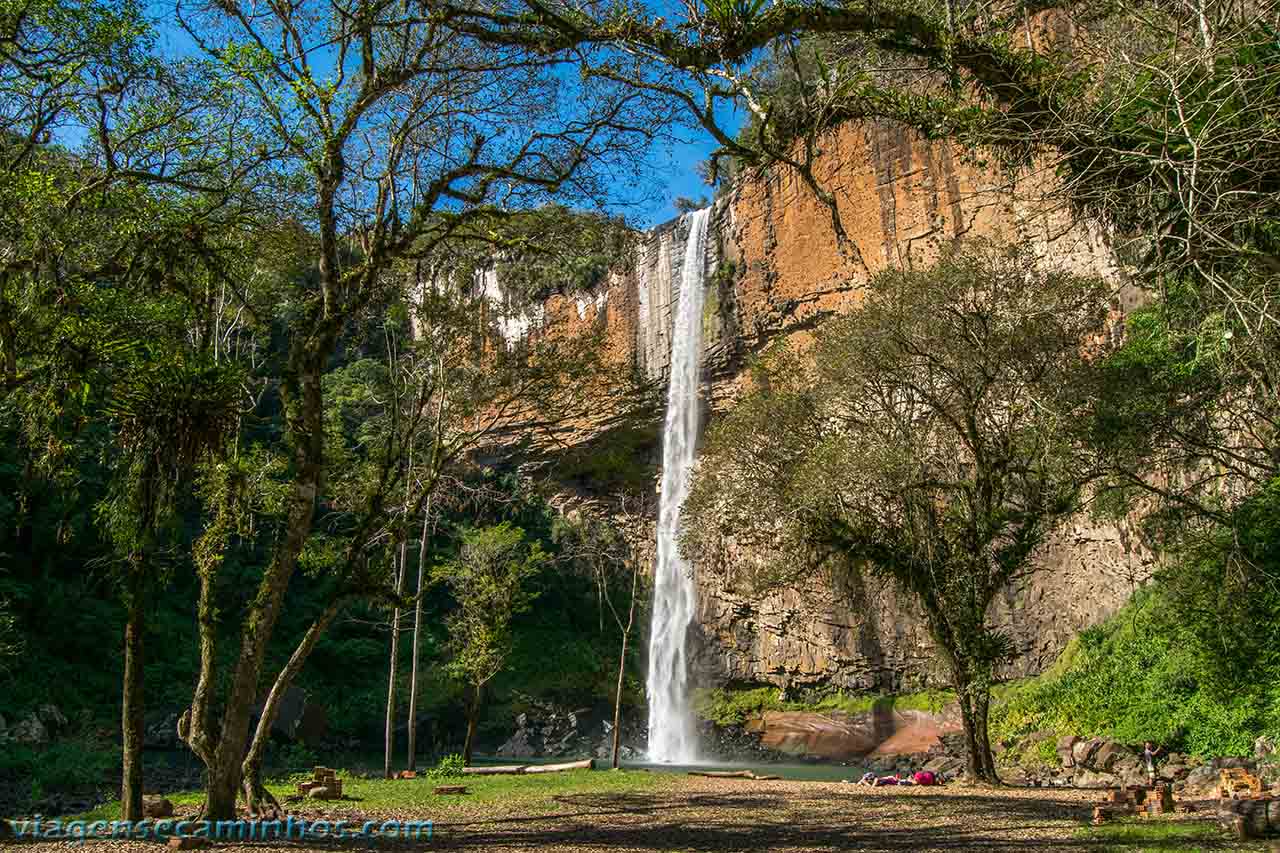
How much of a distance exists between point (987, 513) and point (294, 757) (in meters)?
16.6

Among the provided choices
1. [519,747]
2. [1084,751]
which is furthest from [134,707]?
[519,747]

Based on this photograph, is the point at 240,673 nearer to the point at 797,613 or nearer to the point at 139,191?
the point at 139,191

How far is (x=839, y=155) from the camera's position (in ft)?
76.8

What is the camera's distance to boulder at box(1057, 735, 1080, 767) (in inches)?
597

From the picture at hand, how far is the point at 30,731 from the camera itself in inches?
744

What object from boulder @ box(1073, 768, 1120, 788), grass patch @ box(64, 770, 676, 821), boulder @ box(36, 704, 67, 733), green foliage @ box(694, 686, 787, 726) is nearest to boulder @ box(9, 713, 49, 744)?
boulder @ box(36, 704, 67, 733)

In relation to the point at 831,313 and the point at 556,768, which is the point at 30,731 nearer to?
the point at 556,768

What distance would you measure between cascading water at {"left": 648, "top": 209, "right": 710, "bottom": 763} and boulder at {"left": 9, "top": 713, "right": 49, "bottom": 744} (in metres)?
15.2

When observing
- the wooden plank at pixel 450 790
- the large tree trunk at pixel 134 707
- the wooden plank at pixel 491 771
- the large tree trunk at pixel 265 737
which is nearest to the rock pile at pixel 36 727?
the wooden plank at pixel 491 771

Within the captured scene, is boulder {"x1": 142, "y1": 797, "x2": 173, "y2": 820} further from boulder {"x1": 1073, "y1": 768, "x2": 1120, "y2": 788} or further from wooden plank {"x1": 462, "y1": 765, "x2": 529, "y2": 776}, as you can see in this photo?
boulder {"x1": 1073, "y1": 768, "x2": 1120, "y2": 788}

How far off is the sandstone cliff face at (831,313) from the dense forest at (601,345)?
213 centimetres

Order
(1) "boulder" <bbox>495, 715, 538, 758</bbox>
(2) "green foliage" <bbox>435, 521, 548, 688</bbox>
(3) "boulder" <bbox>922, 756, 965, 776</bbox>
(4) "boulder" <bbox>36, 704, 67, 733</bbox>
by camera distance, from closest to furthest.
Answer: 1. (3) "boulder" <bbox>922, 756, 965, 776</bbox>
2. (2) "green foliage" <bbox>435, 521, 548, 688</bbox>
3. (4) "boulder" <bbox>36, 704, 67, 733</bbox>
4. (1) "boulder" <bbox>495, 715, 538, 758</bbox>

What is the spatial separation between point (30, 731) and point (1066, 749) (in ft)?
66.5

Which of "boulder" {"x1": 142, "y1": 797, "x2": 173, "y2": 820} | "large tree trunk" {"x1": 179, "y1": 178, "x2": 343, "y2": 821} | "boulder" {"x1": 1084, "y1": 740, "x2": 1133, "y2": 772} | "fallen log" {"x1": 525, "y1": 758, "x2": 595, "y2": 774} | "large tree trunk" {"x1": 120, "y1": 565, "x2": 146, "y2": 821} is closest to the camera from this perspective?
"large tree trunk" {"x1": 179, "y1": 178, "x2": 343, "y2": 821}
